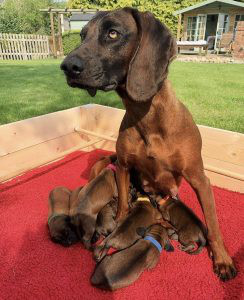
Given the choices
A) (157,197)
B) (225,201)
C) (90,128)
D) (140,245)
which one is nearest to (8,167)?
(90,128)

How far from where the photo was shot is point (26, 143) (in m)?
4.27

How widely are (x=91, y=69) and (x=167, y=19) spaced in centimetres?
2979

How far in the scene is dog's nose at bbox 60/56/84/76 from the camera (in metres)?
2.04

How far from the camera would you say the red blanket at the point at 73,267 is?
242cm

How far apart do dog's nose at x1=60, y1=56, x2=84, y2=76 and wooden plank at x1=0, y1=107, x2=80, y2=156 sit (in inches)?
88.5

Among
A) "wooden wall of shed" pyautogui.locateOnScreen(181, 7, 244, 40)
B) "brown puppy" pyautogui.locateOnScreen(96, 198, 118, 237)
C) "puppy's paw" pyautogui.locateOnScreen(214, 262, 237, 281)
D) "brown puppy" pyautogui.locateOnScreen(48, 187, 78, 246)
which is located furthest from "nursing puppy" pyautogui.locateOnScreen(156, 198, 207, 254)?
"wooden wall of shed" pyautogui.locateOnScreen(181, 7, 244, 40)

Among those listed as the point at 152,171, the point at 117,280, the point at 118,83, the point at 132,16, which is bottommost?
the point at 117,280

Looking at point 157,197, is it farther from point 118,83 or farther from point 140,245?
point 118,83

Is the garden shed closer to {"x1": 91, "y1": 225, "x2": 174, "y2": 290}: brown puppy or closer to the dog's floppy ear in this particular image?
the dog's floppy ear

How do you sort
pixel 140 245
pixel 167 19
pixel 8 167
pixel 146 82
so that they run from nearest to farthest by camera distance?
pixel 146 82
pixel 140 245
pixel 8 167
pixel 167 19

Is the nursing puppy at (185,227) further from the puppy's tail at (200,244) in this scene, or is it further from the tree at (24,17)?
the tree at (24,17)

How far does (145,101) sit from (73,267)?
5.35 feet

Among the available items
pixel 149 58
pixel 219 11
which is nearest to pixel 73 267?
pixel 149 58

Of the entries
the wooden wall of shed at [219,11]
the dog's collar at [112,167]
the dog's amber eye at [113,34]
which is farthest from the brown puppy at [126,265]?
the wooden wall of shed at [219,11]
